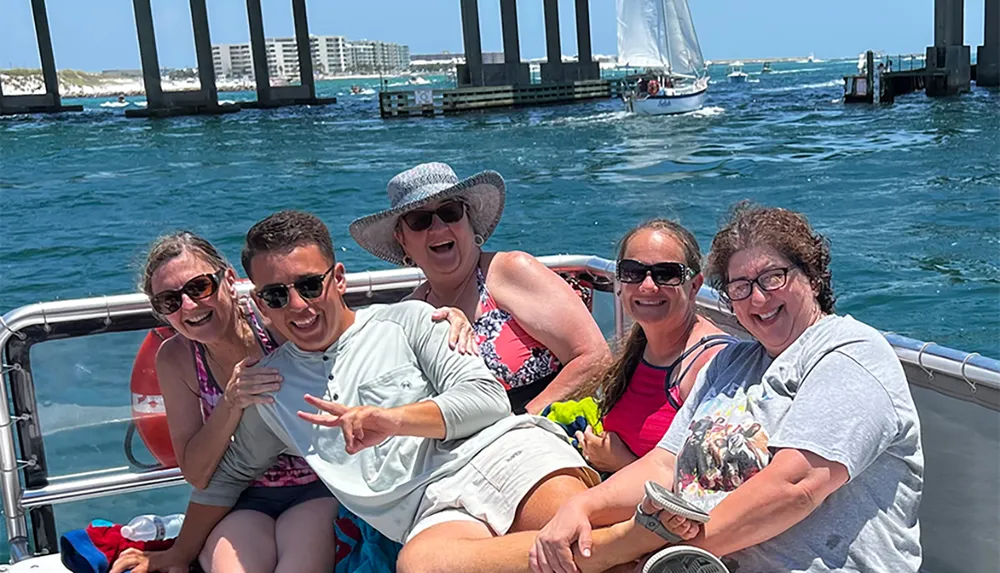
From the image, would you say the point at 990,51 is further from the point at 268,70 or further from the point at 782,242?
the point at 782,242

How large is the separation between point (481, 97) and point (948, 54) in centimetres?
1822

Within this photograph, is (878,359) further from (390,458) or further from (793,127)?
(793,127)

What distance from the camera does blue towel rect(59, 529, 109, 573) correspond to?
2.28m

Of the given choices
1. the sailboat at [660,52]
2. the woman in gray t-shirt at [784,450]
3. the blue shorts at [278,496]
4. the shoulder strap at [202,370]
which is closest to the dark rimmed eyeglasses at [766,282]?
Answer: the woman in gray t-shirt at [784,450]

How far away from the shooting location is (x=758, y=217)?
1.80 meters

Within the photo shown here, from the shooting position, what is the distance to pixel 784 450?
1.60m

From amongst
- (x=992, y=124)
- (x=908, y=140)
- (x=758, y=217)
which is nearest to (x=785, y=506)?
(x=758, y=217)

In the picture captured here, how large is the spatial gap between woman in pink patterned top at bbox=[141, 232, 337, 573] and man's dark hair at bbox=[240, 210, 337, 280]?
138 mm

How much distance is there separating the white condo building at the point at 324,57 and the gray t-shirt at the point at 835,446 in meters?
147

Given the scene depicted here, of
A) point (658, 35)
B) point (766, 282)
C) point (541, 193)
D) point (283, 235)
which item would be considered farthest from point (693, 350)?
point (658, 35)

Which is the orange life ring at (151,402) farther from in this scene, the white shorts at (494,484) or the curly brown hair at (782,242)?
the curly brown hair at (782,242)

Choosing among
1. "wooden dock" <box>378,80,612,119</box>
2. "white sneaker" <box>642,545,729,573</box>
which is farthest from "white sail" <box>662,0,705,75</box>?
"white sneaker" <box>642,545,729,573</box>

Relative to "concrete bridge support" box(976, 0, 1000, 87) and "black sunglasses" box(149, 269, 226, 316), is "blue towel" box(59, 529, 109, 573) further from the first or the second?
"concrete bridge support" box(976, 0, 1000, 87)

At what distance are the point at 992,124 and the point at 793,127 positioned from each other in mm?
5099
